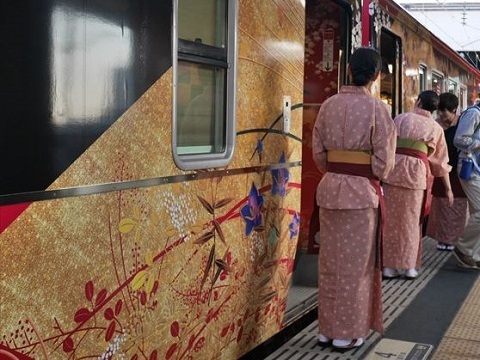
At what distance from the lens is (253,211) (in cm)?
355

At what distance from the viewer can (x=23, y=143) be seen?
1.99 metres

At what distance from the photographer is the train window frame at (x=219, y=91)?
2912 millimetres

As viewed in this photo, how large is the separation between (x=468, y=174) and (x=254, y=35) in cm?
353

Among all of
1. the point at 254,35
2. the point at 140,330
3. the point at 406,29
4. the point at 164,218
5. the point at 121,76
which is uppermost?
the point at 406,29

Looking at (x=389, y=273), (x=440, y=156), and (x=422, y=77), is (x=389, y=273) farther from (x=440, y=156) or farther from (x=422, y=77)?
→ (x=422, y=77)

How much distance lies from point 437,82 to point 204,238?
8.05 meters

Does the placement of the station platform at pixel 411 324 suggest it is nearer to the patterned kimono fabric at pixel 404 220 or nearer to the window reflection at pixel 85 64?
the patterned kimono fabric at pixel 404 220

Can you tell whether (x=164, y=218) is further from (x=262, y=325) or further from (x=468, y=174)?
(x=468, y=174)

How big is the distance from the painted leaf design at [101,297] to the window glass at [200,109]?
741mm

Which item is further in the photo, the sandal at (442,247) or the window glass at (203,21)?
the sandal at (442,247)

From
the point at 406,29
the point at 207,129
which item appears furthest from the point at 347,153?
the point at 406,29

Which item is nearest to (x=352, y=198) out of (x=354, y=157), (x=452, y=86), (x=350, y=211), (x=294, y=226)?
(x=350, y=211)

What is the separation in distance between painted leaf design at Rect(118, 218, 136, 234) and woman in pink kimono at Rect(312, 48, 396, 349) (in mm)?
1668

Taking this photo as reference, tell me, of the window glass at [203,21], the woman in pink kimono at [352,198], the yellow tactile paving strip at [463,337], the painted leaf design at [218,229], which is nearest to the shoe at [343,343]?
the woman in pink kimono at [352,198]
